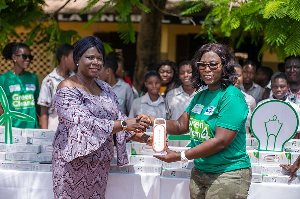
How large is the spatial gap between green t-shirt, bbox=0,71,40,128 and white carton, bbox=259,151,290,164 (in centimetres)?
275

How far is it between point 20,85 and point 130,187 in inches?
83.6

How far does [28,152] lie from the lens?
4.10m

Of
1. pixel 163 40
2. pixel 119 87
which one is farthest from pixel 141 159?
pixel 163 40

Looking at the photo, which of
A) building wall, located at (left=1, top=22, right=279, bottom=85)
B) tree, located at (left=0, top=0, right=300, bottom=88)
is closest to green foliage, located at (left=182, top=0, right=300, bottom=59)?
tree, located at (left=0, top=0, right=300, bottom=88)

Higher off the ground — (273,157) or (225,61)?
(225,61)

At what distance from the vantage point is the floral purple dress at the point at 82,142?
321cm

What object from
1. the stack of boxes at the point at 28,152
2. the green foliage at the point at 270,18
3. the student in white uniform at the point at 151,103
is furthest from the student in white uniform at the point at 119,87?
the stack of boxes at the point at 28,152

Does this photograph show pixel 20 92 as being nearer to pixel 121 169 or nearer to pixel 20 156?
pixel 20 156

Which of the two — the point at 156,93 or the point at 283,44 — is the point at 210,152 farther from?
the point at 156,93

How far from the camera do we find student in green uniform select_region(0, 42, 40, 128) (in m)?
5.15

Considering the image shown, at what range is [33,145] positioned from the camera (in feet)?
13.5

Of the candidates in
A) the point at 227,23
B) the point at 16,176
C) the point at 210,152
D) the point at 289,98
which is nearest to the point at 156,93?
the point at 227,23

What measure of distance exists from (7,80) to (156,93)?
1.77 m

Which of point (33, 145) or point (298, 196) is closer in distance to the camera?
point (298, 196)
